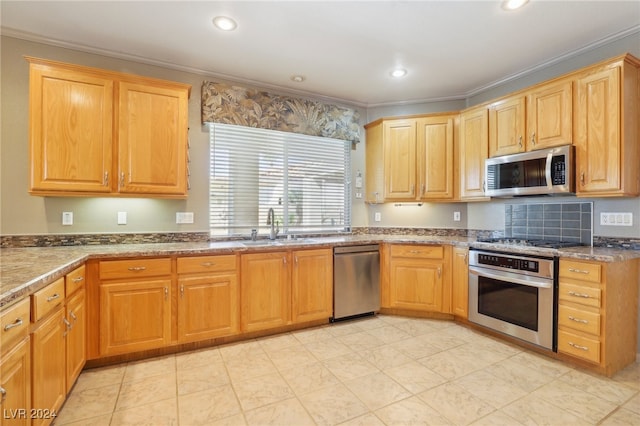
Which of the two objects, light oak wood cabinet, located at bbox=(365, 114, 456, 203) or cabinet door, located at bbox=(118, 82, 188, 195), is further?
light oak wood cabinet, located at bbox=(365, 114, 456, 203)

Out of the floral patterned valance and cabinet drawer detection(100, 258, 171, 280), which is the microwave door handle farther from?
cabinet drawer detection(100, 258, 171, 280)

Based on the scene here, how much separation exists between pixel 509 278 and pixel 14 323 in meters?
3.37

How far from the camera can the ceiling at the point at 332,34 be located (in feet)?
7.48

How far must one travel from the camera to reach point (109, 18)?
2387 millimetres

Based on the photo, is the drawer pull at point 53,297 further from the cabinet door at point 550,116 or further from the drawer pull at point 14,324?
the cabinet door at point 550,116

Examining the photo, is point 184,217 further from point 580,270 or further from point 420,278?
point 580,270

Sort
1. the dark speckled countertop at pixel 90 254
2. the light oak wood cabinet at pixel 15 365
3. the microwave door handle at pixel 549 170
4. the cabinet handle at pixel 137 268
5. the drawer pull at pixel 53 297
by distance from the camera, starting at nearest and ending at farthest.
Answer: the light oak wood cabinet at pixel 15 365 < the dark speckled countertop at pixel 90 254 < the drawer pull at pixel 53 297 < the cabinet handle at pixel 137 268 < the microwave door handle at pixel 549 170

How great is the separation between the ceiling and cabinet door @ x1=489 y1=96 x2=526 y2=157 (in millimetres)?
430

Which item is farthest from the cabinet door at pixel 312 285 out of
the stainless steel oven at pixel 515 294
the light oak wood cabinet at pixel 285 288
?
the stainless steel oven at pixel 515 294

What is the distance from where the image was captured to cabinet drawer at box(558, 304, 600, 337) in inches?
89.9

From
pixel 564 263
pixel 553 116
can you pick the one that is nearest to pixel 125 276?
pixel 564 263

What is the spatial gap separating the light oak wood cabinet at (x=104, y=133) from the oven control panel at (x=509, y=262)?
2950 millimetres

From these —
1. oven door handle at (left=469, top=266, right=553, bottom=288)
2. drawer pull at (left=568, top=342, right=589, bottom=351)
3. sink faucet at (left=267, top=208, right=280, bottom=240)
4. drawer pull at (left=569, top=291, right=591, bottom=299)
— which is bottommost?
drawer pull at (left=568, top=342, right=589, bottom=351)

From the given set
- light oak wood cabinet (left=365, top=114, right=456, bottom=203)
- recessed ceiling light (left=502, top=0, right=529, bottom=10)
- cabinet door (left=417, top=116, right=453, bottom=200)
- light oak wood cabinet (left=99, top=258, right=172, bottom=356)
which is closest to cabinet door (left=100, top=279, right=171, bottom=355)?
light oak wood cabinet (left=99, top=258, right=172, bottom=356)
